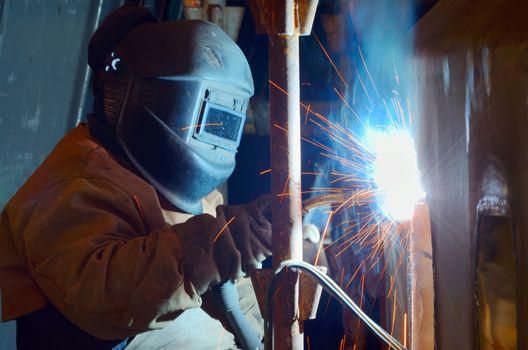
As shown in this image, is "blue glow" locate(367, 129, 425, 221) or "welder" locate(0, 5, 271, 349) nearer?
"blue glow" locate(367, 129, 425, 221)

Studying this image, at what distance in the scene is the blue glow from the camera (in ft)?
4.29

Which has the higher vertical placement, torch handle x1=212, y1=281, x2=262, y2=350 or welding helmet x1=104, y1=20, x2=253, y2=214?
welding helmet x1=104, y1=20, x2=253, y2=214

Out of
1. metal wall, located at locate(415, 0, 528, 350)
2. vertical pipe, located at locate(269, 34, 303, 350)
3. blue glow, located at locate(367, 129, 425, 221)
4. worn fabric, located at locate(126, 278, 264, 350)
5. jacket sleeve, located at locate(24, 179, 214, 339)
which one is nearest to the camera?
metal wall, located at locate(415, 0, 528, 350)

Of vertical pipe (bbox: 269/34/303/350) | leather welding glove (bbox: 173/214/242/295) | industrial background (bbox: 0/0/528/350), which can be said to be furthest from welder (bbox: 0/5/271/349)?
industrial background (bbox: 0/0/528/350)

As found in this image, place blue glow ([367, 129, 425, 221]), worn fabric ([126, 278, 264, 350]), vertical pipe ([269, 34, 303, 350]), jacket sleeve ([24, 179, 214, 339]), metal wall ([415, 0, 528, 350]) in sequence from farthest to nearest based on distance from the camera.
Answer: worn fabric ([126, 278, 264, 350])
jacket sleeve ([24, 179, 214, 339])
blue glow ([367, 129, 425, 221])
vertical pipe ([269, 34, 303, 350])
metal wall ([415, 0, 528, 350])

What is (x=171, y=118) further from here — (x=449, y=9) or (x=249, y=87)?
(x=449, y=9)

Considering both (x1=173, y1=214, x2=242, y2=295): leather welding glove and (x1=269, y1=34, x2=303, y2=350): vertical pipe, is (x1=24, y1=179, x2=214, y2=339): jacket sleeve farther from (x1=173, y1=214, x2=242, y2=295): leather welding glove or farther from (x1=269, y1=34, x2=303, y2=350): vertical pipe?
(x1=269, y1=34, x2=303, y2=350): vertical pipe

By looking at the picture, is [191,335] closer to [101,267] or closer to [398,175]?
[101,267]

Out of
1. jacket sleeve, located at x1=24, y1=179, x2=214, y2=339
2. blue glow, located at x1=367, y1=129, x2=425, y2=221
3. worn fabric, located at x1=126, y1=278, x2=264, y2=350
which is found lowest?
worn fabric, located at x1=126, y1=278, x2=264, y2=350

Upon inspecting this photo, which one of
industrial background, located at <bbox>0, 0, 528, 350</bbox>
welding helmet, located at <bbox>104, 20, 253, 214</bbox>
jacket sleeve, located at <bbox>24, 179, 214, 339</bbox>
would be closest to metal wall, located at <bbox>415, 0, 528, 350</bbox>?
industrial background, located at <bbox>0, 0, 528, 350</bbox>

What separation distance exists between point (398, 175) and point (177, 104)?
0.84m

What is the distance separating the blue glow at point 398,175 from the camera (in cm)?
131

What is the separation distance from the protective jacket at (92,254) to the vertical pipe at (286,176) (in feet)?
1.50

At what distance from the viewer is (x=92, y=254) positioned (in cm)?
143
